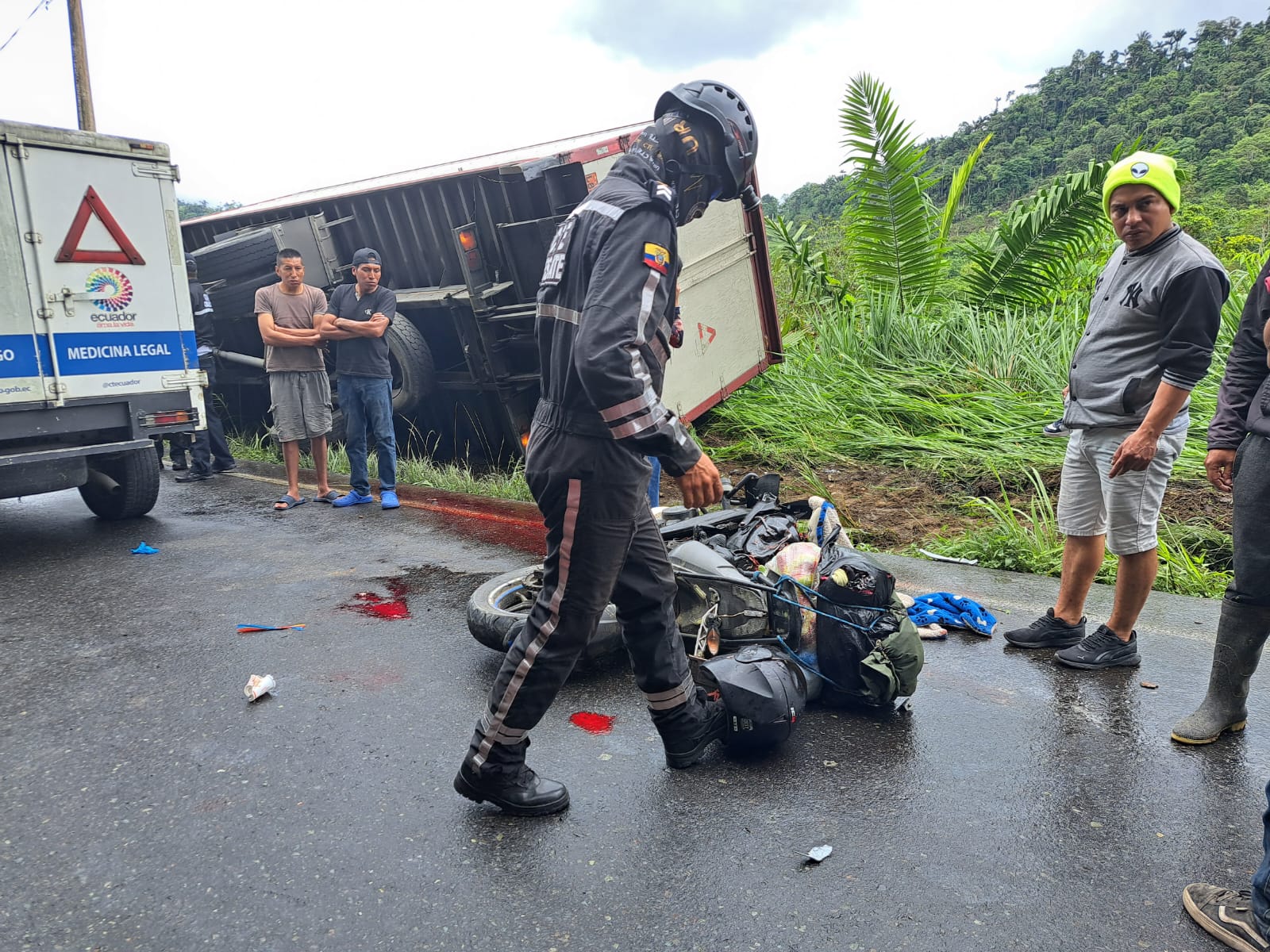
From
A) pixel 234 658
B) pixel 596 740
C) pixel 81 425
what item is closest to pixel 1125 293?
pixel 596 740

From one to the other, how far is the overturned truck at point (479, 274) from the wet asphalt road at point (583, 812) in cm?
424

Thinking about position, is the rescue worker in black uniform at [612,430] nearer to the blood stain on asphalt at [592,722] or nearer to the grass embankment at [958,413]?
the blood stain on asphalt at [592,722]

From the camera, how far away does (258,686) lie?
3650 mm

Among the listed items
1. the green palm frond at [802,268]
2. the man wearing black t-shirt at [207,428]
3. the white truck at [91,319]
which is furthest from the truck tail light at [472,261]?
the green palm frond at [802,268]

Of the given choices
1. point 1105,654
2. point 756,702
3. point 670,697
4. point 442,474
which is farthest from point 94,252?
point 1105,654

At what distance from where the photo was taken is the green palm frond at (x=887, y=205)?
984 cm

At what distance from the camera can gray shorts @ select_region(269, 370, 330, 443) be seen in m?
7.29

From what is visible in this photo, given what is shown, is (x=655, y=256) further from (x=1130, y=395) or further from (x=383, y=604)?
(x=383, y=604)

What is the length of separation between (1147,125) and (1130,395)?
5144cm

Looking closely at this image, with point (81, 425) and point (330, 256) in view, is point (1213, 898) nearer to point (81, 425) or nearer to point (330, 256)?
point (81, 425)

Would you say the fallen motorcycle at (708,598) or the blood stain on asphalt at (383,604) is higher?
the fallen motorcycle at (708,598)

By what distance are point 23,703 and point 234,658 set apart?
0.78 m

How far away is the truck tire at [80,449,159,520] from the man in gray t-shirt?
94 cm

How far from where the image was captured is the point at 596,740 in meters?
3.21
